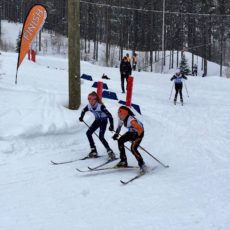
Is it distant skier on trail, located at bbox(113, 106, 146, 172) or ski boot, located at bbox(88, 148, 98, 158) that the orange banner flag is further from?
distant skier on trail, located at bbox(113, 106, 146, 172)

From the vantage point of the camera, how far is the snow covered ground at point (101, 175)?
498 cm

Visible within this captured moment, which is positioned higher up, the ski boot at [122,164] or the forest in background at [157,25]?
the forest in background at [157,25]

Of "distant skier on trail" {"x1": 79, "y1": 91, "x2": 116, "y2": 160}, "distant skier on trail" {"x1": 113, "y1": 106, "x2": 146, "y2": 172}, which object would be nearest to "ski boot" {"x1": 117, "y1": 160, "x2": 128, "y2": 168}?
"distant skier on trail" {"x1": 113, "y1": 106, "x2": 146, "y2": 172}

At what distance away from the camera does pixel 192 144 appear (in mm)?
9742

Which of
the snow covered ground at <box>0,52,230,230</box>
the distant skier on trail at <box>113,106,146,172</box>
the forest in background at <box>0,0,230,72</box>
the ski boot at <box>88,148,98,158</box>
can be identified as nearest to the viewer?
the snow covered ground at <box>0,52,230,230</box>

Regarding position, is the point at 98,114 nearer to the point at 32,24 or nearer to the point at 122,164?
the point at 122,164

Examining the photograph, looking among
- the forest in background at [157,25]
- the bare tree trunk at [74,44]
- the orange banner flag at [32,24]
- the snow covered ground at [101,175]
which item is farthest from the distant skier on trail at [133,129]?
the forest in background at [157,25]

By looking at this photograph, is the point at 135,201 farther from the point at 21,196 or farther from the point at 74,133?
the point at 74,133

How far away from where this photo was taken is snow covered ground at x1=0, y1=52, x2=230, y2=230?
498cm

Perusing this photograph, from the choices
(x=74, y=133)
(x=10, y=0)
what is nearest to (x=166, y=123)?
(x=74, y=133)

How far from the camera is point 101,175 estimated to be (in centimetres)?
696

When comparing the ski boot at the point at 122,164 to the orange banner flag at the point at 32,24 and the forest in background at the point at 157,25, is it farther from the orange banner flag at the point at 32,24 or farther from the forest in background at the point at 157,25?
the forest in background at the point at 157,25

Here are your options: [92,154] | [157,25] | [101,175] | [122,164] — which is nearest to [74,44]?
[92,154]

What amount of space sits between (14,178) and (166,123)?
660 cm
